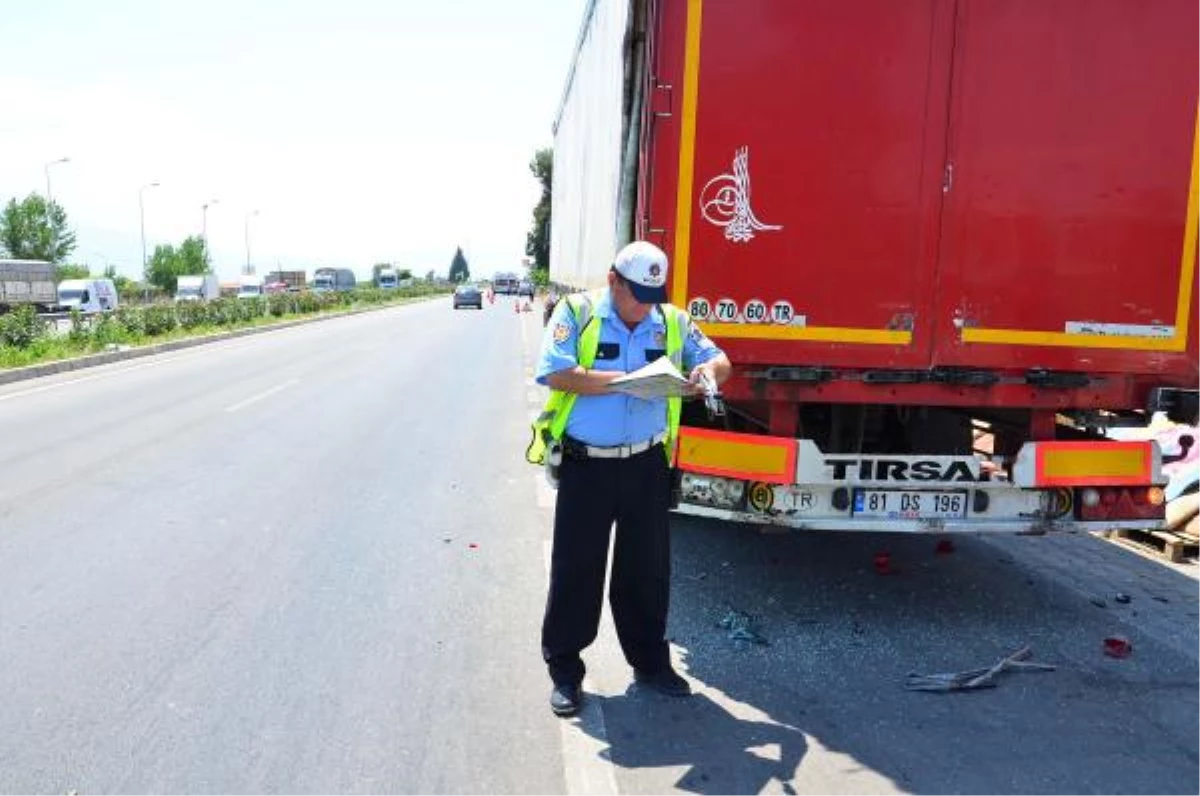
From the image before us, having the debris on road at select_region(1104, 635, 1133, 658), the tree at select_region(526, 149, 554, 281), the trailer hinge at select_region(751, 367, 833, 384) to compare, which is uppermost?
the tree at select_region(526, 149, 554, 281)

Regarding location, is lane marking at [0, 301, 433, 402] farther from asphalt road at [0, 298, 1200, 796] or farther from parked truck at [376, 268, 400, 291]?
parked truck at [376, 268, 400, 291]

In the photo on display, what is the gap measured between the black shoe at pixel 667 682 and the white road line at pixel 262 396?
29.9 ft

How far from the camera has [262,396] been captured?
43.9 feet

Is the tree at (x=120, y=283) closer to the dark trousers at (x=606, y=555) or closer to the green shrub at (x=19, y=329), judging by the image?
the green shrub at (x=19, y=329)

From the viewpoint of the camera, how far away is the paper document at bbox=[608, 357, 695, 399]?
3.45 meters

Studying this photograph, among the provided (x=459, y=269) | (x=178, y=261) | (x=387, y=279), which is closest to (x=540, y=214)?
(x=387, y=279)

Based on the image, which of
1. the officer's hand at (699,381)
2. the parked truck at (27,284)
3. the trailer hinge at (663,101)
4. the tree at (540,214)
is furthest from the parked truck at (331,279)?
the officer's hand at (699,381)

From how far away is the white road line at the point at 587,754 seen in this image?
323 cm

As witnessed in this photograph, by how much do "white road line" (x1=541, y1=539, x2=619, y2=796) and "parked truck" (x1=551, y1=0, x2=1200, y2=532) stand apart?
114cm

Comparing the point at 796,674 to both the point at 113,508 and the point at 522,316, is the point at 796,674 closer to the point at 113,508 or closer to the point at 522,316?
the point at 113,508

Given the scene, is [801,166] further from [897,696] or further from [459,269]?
[459,269]

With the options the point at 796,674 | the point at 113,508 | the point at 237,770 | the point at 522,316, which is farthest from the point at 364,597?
the point at 522,316

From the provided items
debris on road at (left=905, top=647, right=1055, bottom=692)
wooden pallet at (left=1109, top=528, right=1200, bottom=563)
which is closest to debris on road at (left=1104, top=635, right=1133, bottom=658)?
debris on road at (left=905, top=647, right=1055, bottom=692)

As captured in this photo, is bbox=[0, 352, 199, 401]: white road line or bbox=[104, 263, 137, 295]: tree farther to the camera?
bbox=[104, 263, 137, 295]: tree
